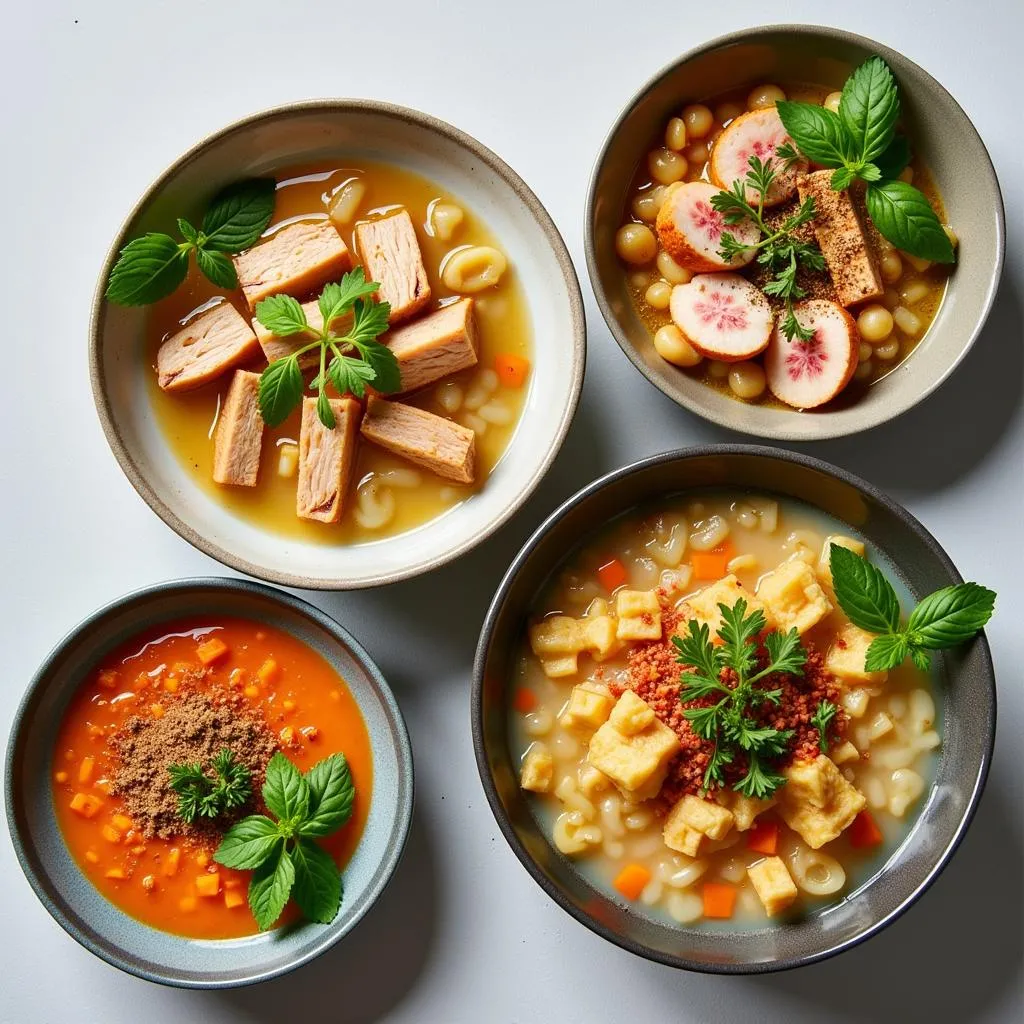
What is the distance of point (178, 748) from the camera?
3.24m

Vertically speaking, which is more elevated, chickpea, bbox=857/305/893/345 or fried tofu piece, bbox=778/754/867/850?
chickpea, bbox=857/305/893/345

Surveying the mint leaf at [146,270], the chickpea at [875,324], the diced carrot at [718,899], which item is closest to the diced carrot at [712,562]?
the chickpea at [875,324]

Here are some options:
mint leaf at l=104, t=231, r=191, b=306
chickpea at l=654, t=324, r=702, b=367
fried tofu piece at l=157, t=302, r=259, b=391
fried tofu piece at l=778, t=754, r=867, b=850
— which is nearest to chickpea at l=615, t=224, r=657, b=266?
chickpea at l=654, t=324, r=702, b=367

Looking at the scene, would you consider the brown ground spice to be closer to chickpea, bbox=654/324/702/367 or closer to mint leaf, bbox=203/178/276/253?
mint leaf, bbox=203/178/276/253

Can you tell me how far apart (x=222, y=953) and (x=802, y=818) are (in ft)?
6.22

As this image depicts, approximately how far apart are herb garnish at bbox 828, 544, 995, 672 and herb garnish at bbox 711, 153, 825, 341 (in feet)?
2.72

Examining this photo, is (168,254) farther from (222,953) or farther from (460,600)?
(222,953)

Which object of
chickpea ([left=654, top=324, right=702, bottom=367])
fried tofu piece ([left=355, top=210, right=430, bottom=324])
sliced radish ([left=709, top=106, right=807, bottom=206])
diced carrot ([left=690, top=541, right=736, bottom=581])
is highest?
sliced radish ([left=709, top=106, right=807, bottom=206])

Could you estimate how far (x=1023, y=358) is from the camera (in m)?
3.57

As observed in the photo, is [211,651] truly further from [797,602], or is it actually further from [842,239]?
[842,239]

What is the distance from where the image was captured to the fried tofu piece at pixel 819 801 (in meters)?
2.98

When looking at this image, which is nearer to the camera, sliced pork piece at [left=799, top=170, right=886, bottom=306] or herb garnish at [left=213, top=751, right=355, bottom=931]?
herb garnish at [left=213, top=751, right=355, bottom=931]

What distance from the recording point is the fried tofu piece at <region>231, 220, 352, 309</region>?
3.27m

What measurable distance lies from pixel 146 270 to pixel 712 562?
1.99m
